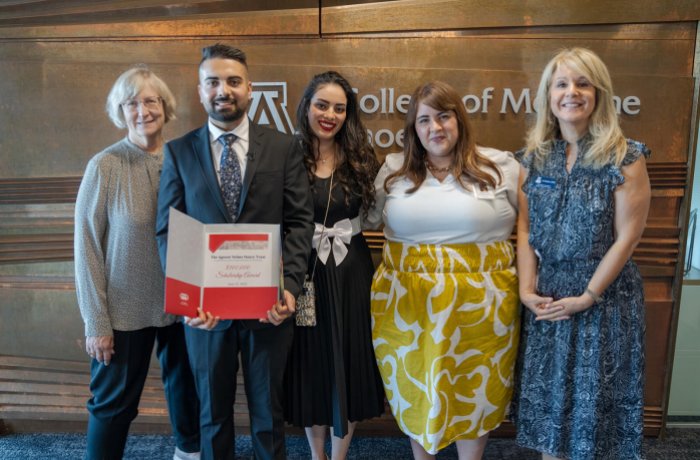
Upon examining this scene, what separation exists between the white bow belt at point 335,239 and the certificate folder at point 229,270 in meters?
0.42

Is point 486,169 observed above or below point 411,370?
above

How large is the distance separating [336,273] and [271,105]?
1022 millimetres

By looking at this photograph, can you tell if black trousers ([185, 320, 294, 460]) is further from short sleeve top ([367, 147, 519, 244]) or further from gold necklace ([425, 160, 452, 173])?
gold necklace ([425, 160, 452, 173])

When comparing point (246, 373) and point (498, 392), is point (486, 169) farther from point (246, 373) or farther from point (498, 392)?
point (246, 373)

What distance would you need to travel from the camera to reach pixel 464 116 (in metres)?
2.00

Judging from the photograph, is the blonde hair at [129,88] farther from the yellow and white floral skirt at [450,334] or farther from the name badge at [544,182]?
the name badge at [544,182]

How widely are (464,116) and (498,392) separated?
1.15m

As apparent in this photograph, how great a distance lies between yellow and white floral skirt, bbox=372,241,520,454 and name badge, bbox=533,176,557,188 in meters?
0.29

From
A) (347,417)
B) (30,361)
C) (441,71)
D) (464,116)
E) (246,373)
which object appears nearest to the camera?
(246,373)


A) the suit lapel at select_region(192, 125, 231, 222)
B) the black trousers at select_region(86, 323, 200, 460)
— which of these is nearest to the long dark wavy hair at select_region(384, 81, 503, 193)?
the suit lapel at select_region(192, 125, 231, 222)

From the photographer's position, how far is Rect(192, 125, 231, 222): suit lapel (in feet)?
5.68

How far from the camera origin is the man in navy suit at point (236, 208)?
1.75 m

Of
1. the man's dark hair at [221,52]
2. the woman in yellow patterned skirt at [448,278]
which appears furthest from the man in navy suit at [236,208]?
the woman in yellow patterned skirt at [448,278]

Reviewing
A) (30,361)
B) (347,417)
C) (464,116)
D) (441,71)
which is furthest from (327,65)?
(30,361)
